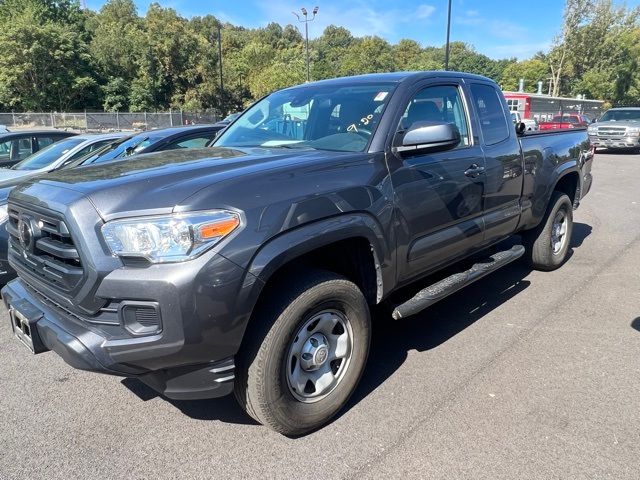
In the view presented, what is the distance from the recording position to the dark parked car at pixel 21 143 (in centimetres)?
838

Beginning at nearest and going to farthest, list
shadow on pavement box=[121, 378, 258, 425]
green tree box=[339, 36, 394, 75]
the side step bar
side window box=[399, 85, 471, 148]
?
shadow on pavement box=[121, 378, 258, 425] < the side step bar < side window box=[399, 85, 471, 148] < green tree box=[339, 36, 394, 75]

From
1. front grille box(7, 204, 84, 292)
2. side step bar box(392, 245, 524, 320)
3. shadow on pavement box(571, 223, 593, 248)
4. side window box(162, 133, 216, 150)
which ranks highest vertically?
side window box(162, 133, 216, 150)

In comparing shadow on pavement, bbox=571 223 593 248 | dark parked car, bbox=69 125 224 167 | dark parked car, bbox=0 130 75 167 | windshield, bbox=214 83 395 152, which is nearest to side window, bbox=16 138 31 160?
dark parked car, bbox=0 130 75 167

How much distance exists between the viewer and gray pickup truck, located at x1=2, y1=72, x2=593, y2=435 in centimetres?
218

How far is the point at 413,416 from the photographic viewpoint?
9.48ft

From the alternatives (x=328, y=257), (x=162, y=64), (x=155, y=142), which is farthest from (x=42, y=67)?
(x=328, y=257)

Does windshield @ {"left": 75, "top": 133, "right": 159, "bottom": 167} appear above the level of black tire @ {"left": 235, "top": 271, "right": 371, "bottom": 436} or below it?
above

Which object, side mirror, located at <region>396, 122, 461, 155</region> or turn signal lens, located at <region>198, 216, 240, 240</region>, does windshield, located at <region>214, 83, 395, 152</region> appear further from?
turn signal lens, located at <region>198, 216, 240, 240</region>

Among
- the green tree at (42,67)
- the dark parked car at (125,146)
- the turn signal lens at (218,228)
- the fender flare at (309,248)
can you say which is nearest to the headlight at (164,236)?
the turn signal lens at (218,228)

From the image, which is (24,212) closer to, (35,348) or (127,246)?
(35,348)

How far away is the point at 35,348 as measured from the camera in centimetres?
253

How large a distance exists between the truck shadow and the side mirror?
1.22 metres

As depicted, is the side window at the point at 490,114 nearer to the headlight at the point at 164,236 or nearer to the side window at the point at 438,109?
the side window at the point at 438,109

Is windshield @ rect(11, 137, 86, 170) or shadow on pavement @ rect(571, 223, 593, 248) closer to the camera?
shadow on pavement @ rect(571, 223, 593, 248)
